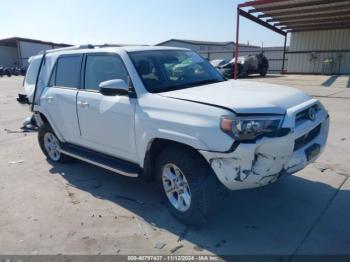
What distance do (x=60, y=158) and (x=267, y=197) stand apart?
3.59 metres

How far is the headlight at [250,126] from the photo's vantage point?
281 cm

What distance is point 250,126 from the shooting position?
2.85m

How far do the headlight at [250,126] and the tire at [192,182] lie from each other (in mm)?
524

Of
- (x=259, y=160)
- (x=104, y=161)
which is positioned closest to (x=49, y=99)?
(x=104, y=161)

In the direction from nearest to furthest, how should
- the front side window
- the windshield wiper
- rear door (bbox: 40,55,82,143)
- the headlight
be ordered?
the headlight → the windshield wiper → the front side window → rear door (bbox: 40,55,82,143)

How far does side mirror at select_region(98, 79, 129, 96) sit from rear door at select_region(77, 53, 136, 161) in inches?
4.3

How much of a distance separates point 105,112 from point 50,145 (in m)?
2.24

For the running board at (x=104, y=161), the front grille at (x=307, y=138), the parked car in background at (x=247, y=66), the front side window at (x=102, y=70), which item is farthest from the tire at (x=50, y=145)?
the parked car in background at (x=247, y=66)

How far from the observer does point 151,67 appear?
3.94 metres

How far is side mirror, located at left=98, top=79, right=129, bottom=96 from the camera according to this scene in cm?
355

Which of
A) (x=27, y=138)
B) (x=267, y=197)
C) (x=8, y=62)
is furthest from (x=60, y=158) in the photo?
(x=8, y=62)

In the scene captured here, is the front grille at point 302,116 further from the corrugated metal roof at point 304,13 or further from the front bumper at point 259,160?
the corrugated metal roof at point 304,13

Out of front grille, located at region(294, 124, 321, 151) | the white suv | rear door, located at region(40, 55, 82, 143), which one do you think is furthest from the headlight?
rear door, located at region(40, 55, 82, 143)

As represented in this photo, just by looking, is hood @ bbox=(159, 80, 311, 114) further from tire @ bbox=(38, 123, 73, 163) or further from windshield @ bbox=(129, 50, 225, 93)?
tire @ bbox=(38, 123, 73, 163)
